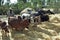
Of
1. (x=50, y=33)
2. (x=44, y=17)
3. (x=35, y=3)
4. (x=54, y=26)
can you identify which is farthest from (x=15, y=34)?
(x=35, y=3)

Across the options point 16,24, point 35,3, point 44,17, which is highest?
point 16,24

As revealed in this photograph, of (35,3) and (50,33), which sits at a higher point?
(50,33)

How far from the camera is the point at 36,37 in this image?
4.88 meters

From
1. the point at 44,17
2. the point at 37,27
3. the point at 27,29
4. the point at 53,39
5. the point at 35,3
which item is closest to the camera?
the point at 53,39

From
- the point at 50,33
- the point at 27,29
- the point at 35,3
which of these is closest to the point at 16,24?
the point at 27,29

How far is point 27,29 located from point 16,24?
0.47 m

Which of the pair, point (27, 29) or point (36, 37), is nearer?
point (36, 37)

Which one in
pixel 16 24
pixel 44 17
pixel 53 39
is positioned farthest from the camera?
pixel 44 17

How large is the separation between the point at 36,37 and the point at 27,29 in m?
0.57

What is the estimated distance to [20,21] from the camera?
201 inches

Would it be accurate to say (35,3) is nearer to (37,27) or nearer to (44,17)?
(44,17)

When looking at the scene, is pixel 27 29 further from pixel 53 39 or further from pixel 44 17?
pixel 44 17

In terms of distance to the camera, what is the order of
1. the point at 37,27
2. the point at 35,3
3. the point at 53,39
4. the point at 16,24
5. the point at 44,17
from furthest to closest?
the point at 35,3 → the point at 44,17 → the point at 37,27 → the point at 16,24 → the point at 53,39

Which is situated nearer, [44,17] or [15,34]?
[15,34]
